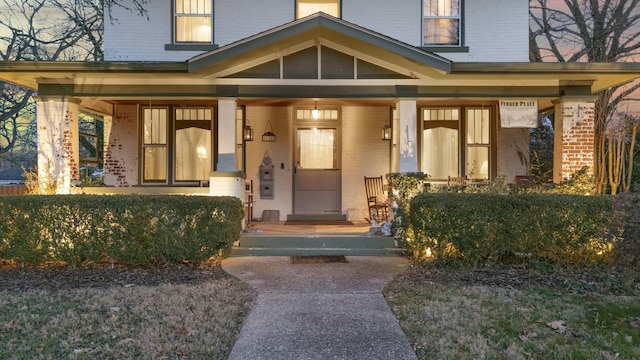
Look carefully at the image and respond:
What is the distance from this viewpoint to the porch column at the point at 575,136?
919 centimetres

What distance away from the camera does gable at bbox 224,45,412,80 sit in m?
8.85

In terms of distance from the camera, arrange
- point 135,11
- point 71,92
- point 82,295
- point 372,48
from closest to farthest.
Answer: point 82,295
point 372,48
point 71,92
point 135,11

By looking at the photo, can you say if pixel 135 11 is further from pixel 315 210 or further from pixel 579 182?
pixel 579 182

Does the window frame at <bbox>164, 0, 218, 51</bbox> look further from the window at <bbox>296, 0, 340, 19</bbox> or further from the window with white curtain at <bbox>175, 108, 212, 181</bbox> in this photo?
the window at <bbox>296, 0, 340, 19</bbox>

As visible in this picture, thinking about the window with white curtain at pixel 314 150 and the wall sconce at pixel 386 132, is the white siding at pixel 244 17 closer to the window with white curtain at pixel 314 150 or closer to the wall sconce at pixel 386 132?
the window with white curtain at pixel 314 150

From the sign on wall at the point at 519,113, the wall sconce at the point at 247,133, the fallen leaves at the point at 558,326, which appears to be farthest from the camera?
the wall sconce at the point at 247,133

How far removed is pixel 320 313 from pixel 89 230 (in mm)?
4057

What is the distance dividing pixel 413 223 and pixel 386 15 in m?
5.28

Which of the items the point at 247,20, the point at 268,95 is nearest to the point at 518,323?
the point at 268,95

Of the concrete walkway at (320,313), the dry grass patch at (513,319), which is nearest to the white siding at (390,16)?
the concrete walkway at (320,313)

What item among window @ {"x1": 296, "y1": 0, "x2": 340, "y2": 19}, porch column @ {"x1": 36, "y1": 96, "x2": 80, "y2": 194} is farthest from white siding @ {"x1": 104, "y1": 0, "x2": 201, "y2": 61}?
window @ {"x1": 296, "y1": 0, "x2": 340, "y2": 19}

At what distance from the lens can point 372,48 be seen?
Result: 8391 mm

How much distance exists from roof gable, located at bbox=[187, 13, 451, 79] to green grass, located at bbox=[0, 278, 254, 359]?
4179 mm

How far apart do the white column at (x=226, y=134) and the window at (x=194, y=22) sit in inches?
92.0
